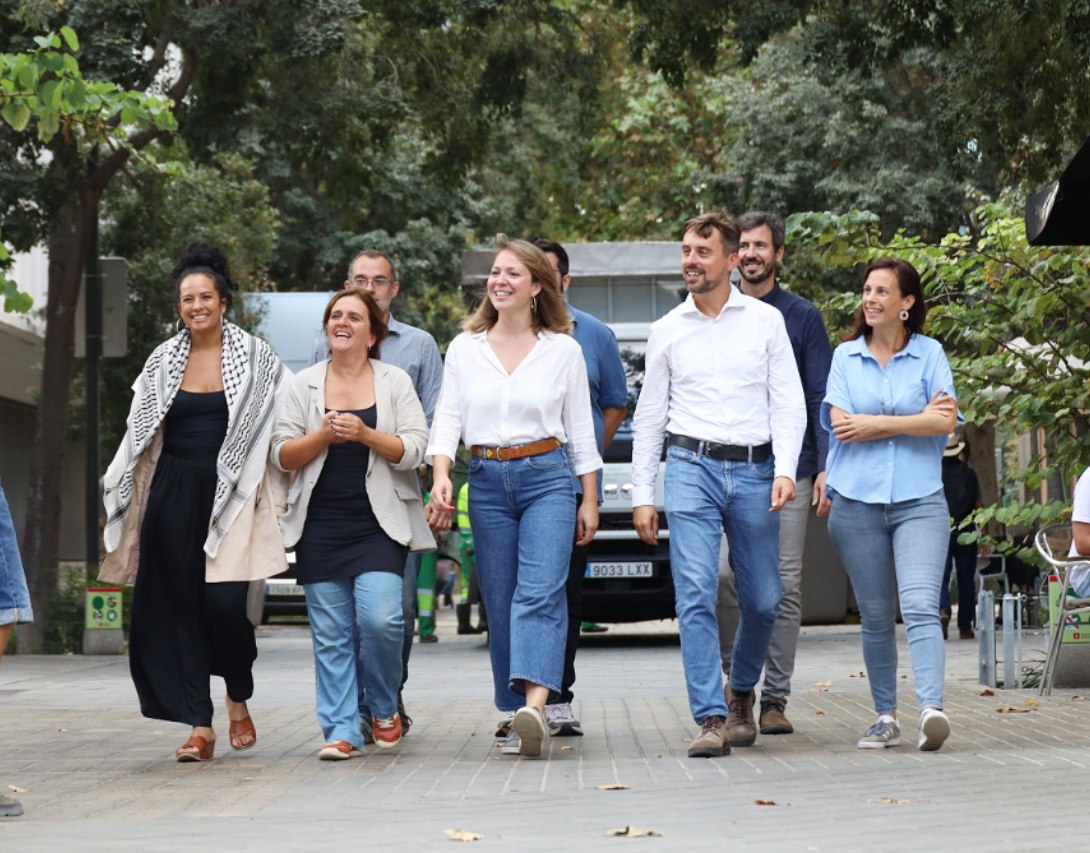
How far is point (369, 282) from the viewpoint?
8688 millimetres

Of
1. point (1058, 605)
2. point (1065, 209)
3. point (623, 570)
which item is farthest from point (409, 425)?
point (623, 570)

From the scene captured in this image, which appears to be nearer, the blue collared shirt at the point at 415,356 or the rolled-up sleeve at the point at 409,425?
the rolled-up sleeve at the point at 409,425

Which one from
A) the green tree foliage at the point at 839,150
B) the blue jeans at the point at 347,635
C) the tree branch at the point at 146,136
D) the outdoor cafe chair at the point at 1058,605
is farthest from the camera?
the green tree foliage at the point at 839,150

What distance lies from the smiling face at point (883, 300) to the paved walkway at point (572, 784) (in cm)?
176

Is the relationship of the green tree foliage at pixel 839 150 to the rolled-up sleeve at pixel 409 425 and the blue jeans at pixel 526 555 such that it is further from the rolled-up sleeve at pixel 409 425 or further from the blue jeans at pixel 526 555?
the blue jeans at pixel 526 555

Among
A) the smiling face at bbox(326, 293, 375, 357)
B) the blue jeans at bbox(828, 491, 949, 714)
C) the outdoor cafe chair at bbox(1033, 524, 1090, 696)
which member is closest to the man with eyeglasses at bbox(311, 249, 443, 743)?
the smiling face at bbox(326, 293, 375, 357)

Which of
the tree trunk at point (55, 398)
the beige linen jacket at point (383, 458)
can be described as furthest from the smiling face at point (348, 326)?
the tree trunk at point (55, 398)

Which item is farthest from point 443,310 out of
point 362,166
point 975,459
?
point 362,166

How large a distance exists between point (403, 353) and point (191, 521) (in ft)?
4.42

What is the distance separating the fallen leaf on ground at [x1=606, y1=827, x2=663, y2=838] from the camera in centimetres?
562

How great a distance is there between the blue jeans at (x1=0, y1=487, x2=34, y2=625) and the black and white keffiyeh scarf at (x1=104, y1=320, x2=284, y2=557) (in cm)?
134

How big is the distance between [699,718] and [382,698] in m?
1.36

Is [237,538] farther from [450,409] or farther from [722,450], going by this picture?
[722,450]

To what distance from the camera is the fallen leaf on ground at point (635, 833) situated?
562 cm
